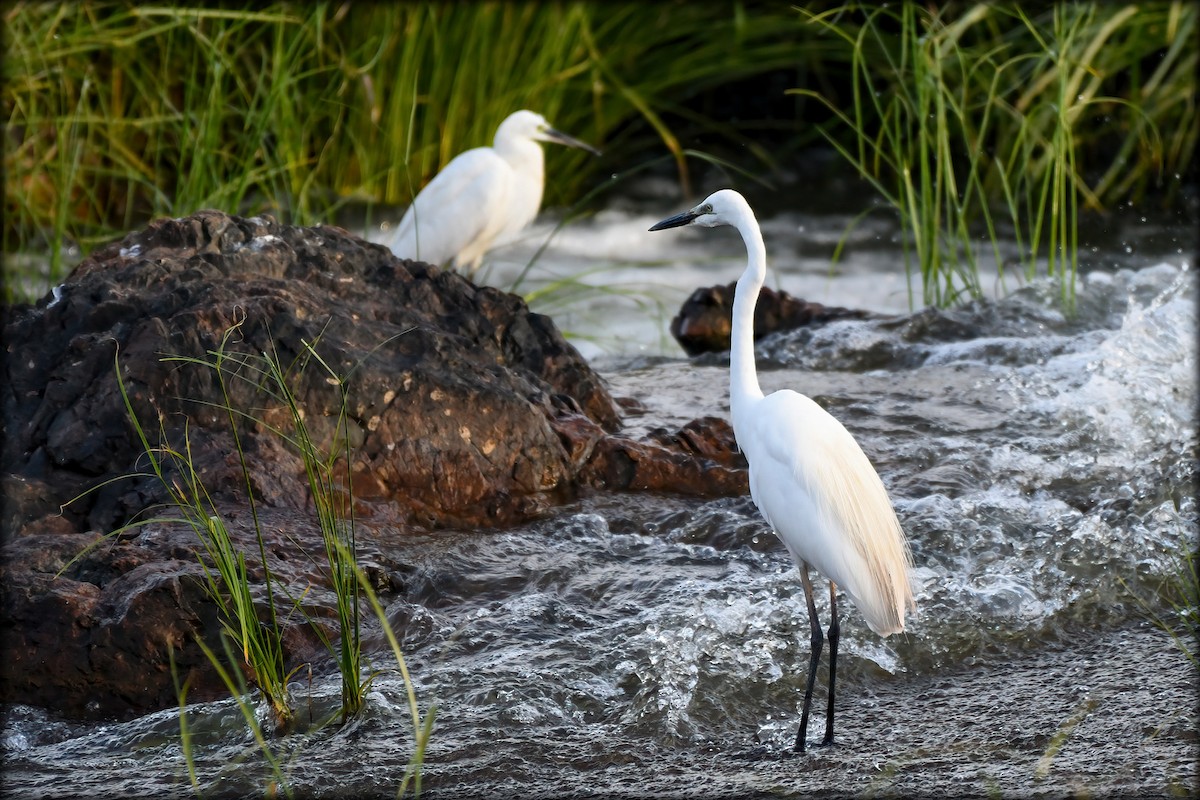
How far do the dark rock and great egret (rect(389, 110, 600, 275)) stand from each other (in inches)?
42.3

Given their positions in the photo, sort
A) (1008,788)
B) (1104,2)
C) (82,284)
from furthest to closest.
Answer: (1104,2)
(82,284)
(1008,788)

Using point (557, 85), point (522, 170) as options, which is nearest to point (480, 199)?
point (522, 170)

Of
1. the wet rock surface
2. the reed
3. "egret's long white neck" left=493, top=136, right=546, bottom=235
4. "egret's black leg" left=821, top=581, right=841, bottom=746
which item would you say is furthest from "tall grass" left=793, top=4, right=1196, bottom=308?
the reed

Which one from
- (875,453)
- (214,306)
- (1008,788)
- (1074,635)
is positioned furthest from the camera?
(875,453)

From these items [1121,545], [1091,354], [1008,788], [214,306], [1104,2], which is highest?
[1104,2]

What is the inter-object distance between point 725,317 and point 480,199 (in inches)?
53.3

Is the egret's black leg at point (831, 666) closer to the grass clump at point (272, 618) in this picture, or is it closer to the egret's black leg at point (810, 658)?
the egret's black leg at point (810, 658)

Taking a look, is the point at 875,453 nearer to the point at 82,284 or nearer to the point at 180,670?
the point at 180,670

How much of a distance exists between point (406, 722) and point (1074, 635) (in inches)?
56.8

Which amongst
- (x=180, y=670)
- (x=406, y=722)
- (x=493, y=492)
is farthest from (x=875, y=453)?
(x=180, y=670)

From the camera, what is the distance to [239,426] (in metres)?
2.93

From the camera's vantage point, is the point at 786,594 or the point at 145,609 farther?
the point at 786,594

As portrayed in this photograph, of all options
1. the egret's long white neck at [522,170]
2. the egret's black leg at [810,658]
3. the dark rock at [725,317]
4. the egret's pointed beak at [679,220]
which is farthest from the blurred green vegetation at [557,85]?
the egret's black leg at [810,658]

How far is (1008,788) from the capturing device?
2.04m
